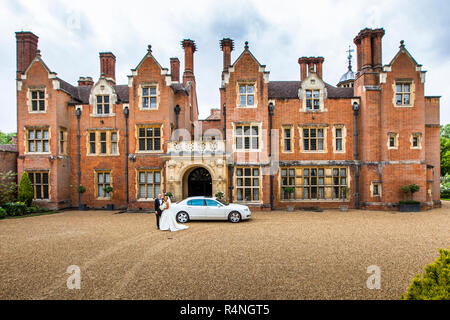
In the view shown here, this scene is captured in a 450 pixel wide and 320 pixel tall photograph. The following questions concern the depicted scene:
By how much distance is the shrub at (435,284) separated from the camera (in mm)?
3512

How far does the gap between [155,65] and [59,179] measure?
11345 mm

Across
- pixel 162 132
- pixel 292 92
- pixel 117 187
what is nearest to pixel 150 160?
pixel 162 132

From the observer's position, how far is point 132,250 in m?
8.85

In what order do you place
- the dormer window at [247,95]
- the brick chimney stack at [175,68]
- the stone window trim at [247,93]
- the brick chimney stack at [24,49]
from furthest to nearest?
the brick chimney stack at [175,68], the brick chimney stack at [24,49], the dormer window at [247,95], the stone window trim at [247,93]

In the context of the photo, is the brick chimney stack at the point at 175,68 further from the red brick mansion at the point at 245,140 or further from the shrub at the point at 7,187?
the shrub at the point at 7,187

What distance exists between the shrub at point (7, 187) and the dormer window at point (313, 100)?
22757 mm

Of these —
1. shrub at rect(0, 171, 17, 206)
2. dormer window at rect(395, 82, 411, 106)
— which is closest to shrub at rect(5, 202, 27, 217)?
shrub at rect(0, 171, 17, 206)

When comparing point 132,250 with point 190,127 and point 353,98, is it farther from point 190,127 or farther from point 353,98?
point 353,98

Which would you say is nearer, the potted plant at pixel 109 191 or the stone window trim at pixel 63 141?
the potted plant at pixel 109 191

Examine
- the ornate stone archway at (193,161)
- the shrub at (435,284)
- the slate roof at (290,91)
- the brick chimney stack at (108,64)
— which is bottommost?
the shrub at (435,284)

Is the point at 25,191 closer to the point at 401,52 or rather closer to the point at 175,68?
the point at 175,68

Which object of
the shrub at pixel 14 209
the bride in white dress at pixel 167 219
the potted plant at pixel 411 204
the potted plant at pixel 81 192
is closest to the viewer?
the bride in white dress at pixel 167 219

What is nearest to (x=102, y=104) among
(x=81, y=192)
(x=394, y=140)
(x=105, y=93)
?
(x=105, y=93)

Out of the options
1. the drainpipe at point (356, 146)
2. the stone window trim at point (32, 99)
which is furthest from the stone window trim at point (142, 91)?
the drainpipe at point (356, 146)
